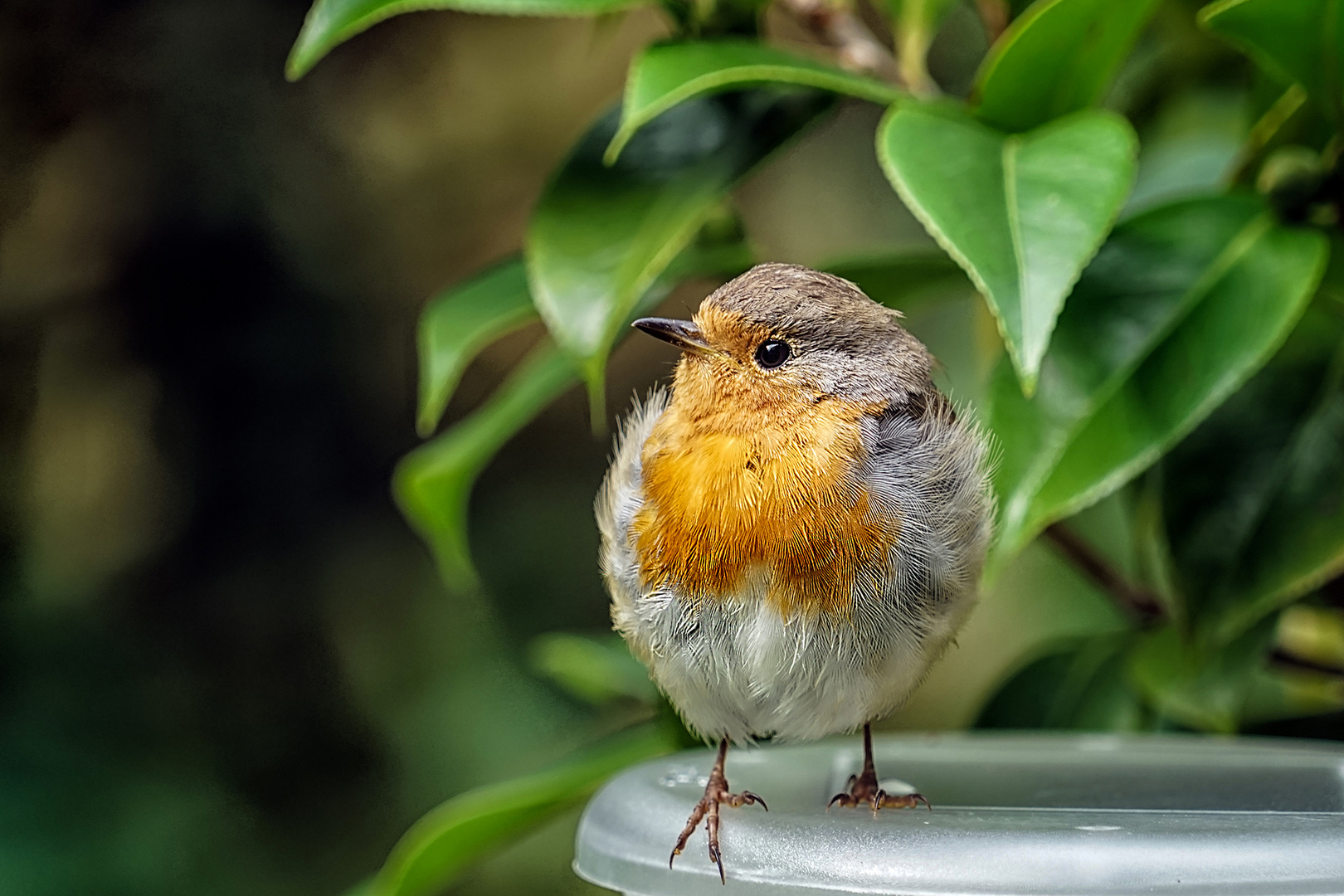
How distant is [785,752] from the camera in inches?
72.6

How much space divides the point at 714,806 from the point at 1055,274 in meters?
0.61

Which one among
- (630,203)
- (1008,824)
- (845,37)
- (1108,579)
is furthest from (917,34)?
(1008,824)

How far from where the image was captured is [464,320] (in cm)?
176

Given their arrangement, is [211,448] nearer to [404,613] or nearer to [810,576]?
[404,613]

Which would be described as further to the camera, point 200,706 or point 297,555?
point 297,555

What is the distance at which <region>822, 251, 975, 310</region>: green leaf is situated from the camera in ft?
5.77

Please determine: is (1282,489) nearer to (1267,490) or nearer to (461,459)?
(1267,490)

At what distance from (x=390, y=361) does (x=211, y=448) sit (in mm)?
608

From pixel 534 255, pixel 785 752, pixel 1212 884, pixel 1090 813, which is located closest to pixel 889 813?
pixel 1090 813

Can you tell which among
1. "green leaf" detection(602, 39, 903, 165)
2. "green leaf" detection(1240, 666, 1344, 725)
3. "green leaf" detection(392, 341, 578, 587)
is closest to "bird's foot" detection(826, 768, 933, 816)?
"green leaf" detection(392, 341, 578, 587)

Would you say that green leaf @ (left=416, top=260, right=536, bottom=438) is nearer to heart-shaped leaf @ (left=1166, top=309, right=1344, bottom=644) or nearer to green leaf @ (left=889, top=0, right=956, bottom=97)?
green leaf @ (left=889, top=0, right=956, bottom=97)

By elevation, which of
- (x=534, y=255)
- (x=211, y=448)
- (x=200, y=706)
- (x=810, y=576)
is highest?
(x=534, y=255)

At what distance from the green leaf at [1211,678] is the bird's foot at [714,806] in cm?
65

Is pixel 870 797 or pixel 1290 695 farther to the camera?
pixel 1290 695
